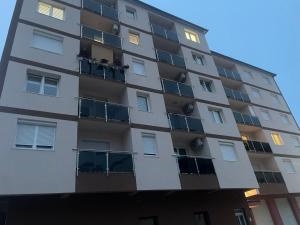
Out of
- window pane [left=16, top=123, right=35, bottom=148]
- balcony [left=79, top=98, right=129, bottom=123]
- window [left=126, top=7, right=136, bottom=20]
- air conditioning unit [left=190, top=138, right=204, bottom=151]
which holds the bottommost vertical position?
window pane [left=16, top=123, right=35, bottom=148]

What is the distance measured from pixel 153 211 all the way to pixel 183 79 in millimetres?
10768

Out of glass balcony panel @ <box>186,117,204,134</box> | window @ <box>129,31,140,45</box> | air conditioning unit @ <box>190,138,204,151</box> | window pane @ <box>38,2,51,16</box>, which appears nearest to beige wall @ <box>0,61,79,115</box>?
window pane @ <box>38,2,51,16</box>

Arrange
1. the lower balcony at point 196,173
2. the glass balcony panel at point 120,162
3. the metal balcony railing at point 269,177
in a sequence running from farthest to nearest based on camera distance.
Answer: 1. the metal balcony railing at point 269,177
2. the lower balcony at point 196,173
3. the glass balcony panel at point 120,162

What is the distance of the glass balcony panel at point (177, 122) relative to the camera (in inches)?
659

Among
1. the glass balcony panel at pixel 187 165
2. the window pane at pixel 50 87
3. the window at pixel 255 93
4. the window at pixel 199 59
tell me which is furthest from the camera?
the window at pixel 255 93

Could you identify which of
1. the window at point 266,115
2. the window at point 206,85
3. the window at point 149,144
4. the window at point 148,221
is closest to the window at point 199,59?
the window at point 206,85

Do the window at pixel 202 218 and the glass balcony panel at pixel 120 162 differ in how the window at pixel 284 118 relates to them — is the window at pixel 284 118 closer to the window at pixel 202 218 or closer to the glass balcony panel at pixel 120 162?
the window at pixel 202 218

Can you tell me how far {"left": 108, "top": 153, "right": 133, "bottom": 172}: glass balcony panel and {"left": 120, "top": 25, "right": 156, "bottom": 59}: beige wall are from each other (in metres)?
8.55

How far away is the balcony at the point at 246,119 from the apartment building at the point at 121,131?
13 cm

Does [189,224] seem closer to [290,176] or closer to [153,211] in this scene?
[153,211]

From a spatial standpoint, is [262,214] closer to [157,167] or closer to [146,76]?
[157,167]

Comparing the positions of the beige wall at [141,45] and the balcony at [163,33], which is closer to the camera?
the beige wall at [141,45]

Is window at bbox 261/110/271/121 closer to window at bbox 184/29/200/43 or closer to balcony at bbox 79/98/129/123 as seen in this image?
window at bbox 184/29/200/43

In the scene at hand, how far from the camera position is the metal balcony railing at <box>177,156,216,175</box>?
15133 mm
